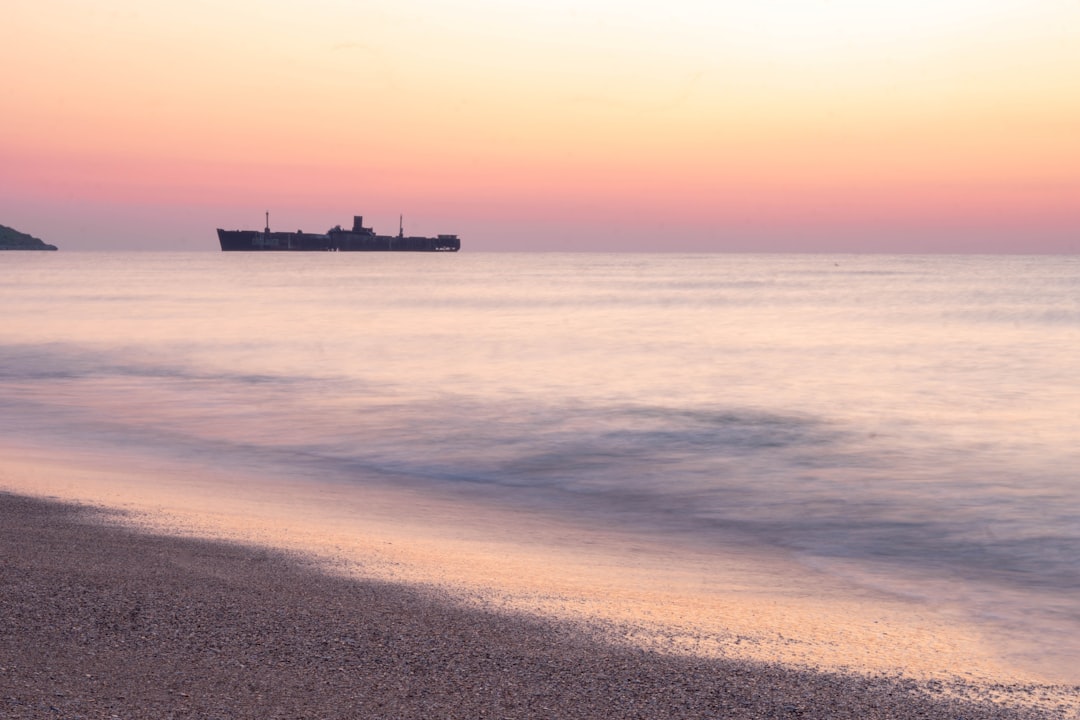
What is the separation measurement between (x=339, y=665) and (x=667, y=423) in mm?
14315

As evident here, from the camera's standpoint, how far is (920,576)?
28.4ft

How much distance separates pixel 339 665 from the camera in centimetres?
512

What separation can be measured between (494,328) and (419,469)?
31499 mm

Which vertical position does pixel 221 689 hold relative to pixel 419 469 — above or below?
above

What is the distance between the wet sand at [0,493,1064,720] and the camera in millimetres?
4641

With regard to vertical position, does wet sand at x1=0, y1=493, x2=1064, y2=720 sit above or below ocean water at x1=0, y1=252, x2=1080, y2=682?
above

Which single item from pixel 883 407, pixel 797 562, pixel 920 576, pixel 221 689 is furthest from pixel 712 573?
pixel 883 407

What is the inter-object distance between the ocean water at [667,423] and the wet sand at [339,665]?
2355 millimetres

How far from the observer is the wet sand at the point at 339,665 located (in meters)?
4.64

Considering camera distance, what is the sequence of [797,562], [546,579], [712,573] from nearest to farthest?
[546,579], [712,573], [797,562]

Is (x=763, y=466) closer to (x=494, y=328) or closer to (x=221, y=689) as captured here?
(x=221, y=689)

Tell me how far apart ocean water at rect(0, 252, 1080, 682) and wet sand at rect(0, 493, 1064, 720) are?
7.73 ft

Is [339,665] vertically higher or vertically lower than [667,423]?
higher

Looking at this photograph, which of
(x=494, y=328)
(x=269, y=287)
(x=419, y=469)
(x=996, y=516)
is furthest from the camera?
(x=269, y=287)
